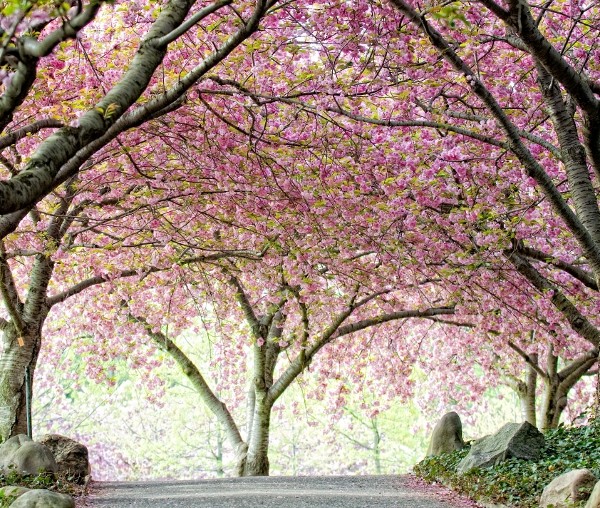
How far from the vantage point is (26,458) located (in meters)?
10.0

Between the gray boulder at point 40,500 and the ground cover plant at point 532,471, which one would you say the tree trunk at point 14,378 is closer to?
the gray boulder at point 40,500

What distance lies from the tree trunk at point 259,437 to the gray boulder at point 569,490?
29.2ft

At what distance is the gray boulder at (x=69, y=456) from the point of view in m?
11.7

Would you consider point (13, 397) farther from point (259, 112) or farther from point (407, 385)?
point (407, 385)

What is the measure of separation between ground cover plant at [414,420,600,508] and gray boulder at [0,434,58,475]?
18.4ft

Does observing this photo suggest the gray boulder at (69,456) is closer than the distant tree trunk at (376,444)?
Yes

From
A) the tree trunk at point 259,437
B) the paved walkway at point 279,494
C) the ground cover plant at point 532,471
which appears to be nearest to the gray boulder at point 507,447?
the ground cover plant at point 532,471

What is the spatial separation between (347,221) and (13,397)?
5.59 metres

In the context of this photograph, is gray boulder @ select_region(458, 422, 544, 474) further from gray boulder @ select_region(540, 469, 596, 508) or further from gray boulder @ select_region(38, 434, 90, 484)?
gray boulder @ select_region(38, 434, 90, 484)

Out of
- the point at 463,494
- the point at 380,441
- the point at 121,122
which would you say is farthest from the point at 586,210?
the point at 380,441

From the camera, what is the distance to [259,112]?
8492 mm

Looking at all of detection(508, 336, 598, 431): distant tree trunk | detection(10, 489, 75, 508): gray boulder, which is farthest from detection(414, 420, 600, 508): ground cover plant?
detection(508, 336, 598, 431): distant tree trunk

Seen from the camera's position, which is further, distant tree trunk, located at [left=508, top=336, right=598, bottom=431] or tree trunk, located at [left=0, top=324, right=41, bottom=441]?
distant tree trunk, located at [left=508, top=336, right=598, bottom=431]

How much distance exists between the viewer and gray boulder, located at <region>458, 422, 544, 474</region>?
9984 millimetres
